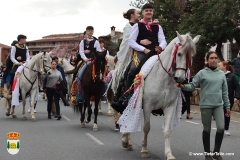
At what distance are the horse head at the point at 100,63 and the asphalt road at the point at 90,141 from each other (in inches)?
60.1

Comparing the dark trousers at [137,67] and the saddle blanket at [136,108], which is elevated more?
the dark trousers at [137,67]

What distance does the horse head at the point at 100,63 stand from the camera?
1227 centimetres

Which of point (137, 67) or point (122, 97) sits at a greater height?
point (137, 67)

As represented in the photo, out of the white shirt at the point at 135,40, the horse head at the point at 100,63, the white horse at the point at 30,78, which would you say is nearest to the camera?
the white shirt at the point at 135,40

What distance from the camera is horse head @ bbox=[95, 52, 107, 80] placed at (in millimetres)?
12266

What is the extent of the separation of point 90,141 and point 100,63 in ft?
8.90

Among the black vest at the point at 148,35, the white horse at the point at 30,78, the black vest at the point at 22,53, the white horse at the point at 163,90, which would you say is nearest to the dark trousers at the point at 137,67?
the black vest at the point at 148,35

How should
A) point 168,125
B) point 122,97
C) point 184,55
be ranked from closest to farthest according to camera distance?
point 184,55
point 168,125
point 122,97

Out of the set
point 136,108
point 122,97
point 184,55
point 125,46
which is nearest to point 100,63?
point 125,46

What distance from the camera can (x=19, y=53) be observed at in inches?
623

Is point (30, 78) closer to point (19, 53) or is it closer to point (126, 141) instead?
point (19, 53)

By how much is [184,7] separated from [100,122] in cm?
1684

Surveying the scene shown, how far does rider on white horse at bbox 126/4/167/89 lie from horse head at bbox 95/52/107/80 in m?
3.43

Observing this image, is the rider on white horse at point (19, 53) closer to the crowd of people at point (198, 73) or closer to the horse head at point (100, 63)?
the horse head at point (100, 63)
